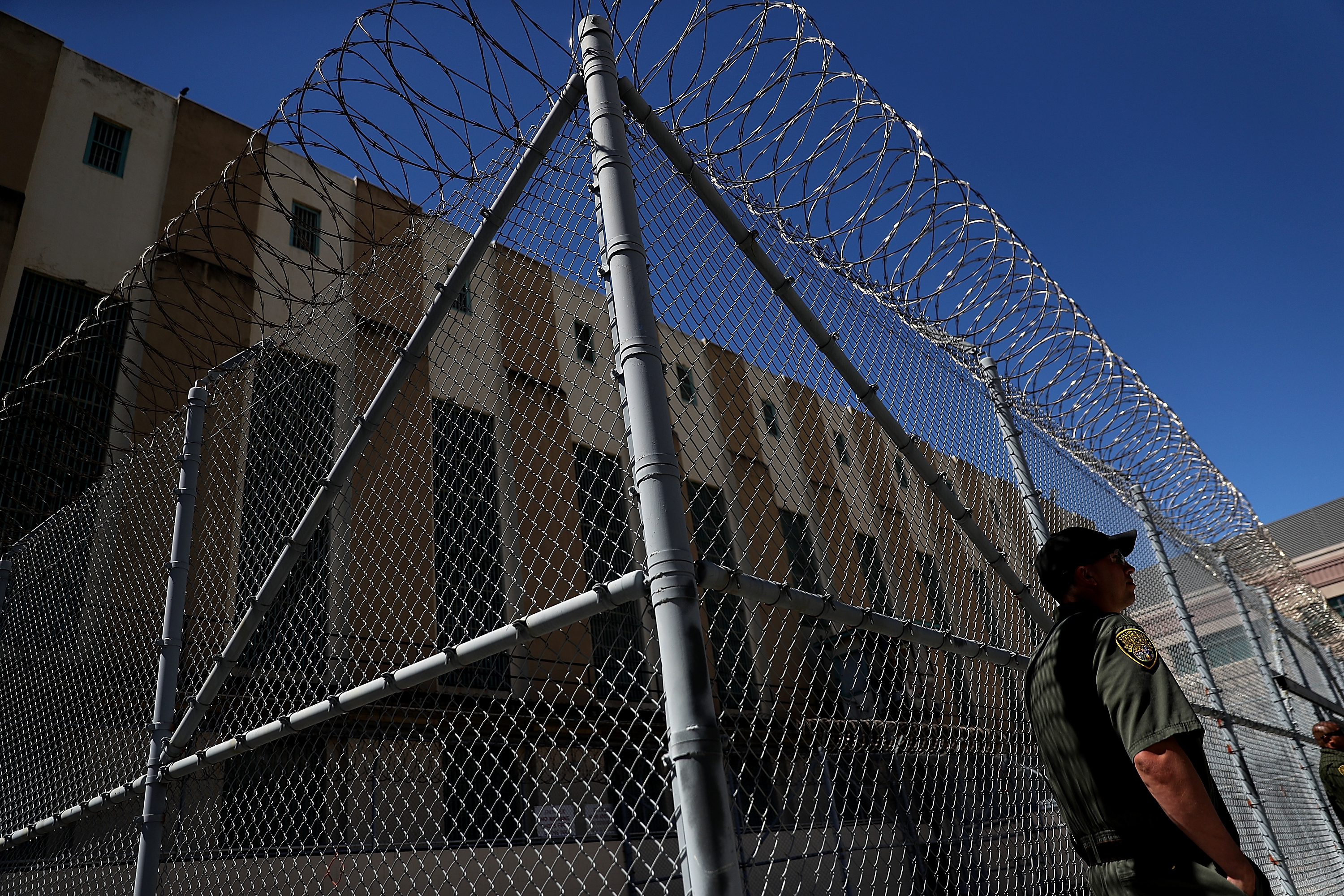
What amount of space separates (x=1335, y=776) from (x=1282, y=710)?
1110mm

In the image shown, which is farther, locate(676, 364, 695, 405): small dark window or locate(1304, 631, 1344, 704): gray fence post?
locate(1304, 631, 1344, 704): gray fence post

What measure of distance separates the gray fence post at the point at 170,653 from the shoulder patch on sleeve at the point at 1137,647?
10.8ft

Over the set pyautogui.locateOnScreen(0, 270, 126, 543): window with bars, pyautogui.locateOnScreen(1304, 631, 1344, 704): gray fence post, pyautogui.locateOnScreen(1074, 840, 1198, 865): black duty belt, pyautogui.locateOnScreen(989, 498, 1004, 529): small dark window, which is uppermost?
pyautogui.locateOnScreen(0, 270, 126, 543): window with bars

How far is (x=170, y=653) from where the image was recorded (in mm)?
3309

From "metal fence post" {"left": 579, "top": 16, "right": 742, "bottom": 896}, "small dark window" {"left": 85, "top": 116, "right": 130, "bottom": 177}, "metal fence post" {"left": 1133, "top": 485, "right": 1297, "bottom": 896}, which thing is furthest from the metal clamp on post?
"small dark window" {"left": 85, "top": 116, "right": 130, "bottom": 177}

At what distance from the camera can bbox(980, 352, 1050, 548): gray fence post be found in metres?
4.50

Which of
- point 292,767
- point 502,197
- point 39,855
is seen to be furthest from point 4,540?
point 502,197

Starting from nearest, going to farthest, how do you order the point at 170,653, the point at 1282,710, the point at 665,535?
the point at 665,535
the point at 170,653
the point at 1282,710

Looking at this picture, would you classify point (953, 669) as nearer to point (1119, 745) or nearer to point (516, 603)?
point (1119, 745)

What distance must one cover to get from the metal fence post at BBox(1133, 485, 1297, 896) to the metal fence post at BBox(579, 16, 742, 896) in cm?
453

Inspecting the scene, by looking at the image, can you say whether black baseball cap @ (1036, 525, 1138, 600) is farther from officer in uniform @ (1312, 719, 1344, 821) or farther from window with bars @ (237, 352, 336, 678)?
officer in uniform @ (1312, 719, 1344, 821)

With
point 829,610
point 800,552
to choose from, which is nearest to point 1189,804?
point 829,610

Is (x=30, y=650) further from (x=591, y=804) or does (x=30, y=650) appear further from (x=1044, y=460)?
(x=1044, y=460)

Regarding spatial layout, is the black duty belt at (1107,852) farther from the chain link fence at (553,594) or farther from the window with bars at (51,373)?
the window with bars at (51,373)
